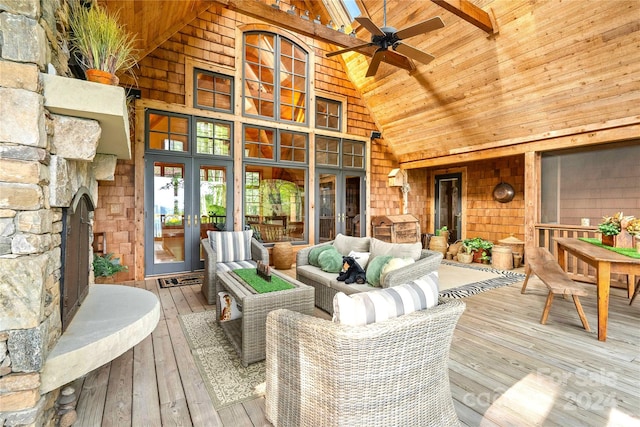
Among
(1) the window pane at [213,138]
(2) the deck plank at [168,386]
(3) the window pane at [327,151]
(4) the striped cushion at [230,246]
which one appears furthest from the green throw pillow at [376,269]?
(3) the window pane at [327,151]

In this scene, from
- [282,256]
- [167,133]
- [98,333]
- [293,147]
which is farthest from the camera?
[293,147]

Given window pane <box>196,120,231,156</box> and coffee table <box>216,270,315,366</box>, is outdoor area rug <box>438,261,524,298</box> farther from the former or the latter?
window pane <box>196,120,231,156</box>

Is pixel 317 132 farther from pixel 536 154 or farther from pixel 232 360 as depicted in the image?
pixel 232 360

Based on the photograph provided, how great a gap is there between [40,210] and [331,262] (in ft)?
9.13

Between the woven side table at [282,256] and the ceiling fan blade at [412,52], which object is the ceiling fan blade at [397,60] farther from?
the woven side table at [282,256]

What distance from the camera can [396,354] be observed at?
4.67 feet

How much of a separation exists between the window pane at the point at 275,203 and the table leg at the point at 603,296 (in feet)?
16.5

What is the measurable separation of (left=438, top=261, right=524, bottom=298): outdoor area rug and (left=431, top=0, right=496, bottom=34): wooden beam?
151 inches

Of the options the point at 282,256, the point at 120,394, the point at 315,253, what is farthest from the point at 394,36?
the point at 120,394

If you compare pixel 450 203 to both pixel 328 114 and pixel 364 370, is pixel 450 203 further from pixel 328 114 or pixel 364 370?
pixel 364 370

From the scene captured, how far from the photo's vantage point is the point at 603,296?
9.60 ft

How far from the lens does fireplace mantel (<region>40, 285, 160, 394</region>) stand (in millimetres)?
1691

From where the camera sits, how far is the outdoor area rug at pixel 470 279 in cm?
457

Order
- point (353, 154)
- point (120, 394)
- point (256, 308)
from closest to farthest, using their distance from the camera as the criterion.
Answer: point (120, 394)
point (256, 308)
point (353, 154)
